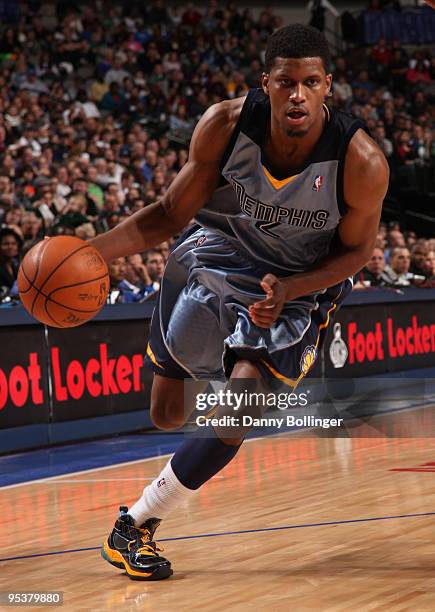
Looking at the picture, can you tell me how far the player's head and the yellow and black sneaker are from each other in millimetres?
1685

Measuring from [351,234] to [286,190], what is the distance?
0.31 metres

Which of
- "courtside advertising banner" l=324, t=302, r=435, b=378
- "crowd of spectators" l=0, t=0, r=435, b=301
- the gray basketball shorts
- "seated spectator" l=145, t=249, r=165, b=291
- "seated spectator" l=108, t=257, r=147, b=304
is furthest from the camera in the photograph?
"crowd of spectators" l=0, t=0, r=435, b=301

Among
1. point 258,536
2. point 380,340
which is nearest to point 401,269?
point 380,340

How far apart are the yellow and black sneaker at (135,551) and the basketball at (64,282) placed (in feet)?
2.89

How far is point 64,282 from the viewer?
4.04 meters

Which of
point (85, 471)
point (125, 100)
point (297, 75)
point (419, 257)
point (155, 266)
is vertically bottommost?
point (85, 471)

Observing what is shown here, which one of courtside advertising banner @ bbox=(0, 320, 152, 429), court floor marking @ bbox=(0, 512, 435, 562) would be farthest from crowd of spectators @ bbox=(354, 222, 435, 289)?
court floor marking @ bbox=(0, 512, 435, 562)

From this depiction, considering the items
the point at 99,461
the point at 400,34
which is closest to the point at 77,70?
the point at 400,34

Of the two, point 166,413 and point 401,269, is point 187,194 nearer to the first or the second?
point 166,413

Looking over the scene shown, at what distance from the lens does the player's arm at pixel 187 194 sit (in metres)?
4.16

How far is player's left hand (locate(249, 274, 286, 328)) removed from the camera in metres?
3.98

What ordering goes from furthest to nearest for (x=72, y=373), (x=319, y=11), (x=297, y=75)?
(x=319, y=11) → (x=72, y=373) → (x=297, y=75)

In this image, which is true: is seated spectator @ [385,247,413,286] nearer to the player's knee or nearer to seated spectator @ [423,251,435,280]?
seated spectator @ [423,251,435,280]

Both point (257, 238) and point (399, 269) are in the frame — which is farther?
point (399, 269)
